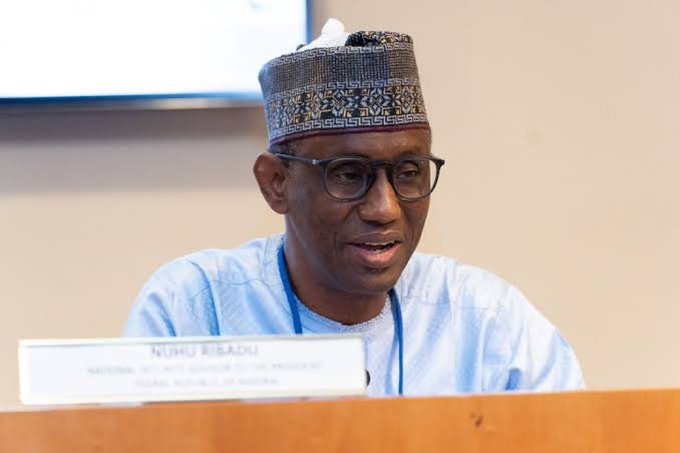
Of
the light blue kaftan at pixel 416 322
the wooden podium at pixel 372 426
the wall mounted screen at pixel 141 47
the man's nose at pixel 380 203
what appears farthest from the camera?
the wall mounted screen at pixel 141 47

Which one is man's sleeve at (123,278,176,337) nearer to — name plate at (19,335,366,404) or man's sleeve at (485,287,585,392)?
man's sleeve at (485,287,585,392)

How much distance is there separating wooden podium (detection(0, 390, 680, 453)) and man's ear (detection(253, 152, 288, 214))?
728 millimetres

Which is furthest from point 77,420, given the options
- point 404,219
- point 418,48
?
point 418,48

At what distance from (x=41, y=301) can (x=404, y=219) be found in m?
1.00

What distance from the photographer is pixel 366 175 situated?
1426 millimetres

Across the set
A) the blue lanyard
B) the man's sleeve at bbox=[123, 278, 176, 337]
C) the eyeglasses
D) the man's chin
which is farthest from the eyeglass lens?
the man's sleeve at bbox=[123, 278, 176, 337]

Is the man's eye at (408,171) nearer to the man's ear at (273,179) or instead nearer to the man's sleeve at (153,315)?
the man's ear at (273,179)


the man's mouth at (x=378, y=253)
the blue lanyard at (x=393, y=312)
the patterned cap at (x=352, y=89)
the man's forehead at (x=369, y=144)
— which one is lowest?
the blue lanyard at (x=393, y=312)

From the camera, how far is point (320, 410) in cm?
84

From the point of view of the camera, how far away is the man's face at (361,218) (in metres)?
1.42

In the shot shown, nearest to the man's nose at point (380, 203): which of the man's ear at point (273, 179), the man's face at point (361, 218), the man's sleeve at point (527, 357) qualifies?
the man's face at point (361, 218)

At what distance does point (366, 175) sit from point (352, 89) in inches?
5.1

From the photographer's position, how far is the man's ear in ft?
5.05

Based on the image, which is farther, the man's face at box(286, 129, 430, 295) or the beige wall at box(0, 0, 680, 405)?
the beige wall at box(0, 0, 680, 405)
